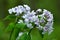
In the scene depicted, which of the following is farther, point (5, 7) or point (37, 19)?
point (5, 7)

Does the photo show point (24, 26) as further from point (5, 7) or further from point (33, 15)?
point (5, 7)

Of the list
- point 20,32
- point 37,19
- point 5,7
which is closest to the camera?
point 37,19

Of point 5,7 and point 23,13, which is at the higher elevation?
point 5,7

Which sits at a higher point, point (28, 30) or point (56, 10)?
point (56, 10)

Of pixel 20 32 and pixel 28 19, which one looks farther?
pixel 20 32

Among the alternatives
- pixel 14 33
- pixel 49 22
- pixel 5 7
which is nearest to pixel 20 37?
pixel 14 33

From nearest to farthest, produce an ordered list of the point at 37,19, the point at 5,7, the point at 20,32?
the point at 37,19 < the point at 20,32 < the point at 5,7

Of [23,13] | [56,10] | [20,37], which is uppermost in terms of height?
[56,10]

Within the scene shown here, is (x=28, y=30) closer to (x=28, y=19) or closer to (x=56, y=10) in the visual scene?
(x=28, y=19)
